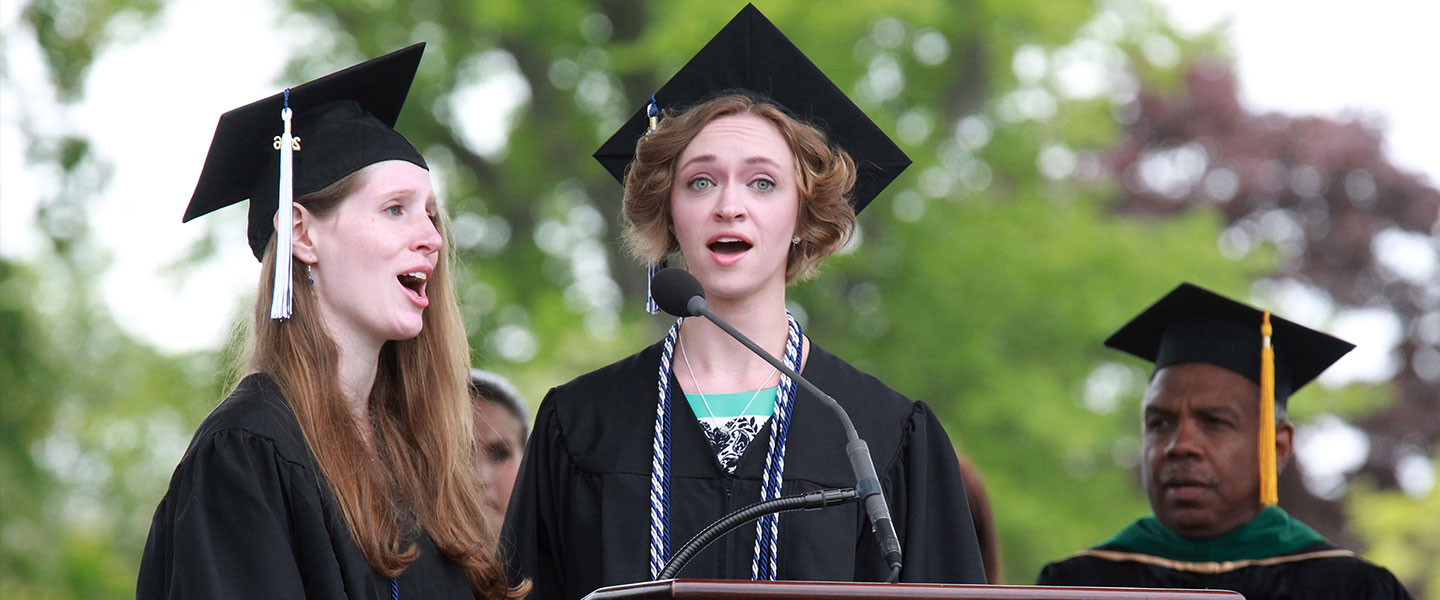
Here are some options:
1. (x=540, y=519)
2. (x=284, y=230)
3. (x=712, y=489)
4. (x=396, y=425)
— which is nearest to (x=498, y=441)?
(x=540, y=519)

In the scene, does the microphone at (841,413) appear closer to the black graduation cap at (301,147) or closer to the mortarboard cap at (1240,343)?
the black graduation cap at (301,147)

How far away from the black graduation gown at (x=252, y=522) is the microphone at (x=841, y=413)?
786mm

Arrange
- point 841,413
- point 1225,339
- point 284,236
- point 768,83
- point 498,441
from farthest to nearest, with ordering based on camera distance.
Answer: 1. point 498,441
2. point 1225,339
3. point 768,83
4. point 284,236
5. point 841,413

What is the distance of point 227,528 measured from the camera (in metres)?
3.11

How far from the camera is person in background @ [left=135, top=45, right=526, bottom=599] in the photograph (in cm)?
314

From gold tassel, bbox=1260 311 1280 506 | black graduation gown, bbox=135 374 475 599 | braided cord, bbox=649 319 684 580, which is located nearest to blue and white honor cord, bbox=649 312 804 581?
braided cord, bbox=649 319 684 580

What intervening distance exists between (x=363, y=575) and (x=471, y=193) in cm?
950

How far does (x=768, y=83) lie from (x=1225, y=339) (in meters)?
2.03

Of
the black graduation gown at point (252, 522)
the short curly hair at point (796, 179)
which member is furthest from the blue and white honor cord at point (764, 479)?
the black graduation gown at point (252, 522)

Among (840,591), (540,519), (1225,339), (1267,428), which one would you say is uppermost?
(1225,339)

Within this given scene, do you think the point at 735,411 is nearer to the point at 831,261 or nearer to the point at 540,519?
the point at 540,519

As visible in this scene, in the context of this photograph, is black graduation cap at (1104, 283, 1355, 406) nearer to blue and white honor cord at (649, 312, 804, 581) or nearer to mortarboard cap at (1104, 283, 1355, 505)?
mortarboard cap at (1104, 283, 1355, 505)

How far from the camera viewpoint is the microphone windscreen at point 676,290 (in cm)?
334

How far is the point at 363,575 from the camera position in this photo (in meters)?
3.30
